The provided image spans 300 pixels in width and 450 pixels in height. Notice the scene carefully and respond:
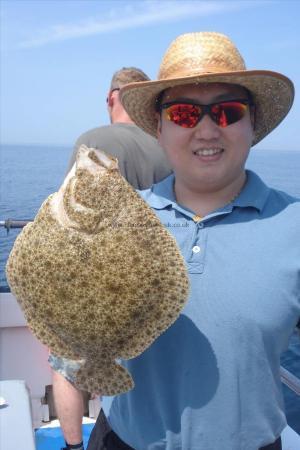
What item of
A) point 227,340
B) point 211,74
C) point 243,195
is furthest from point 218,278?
point 211,74

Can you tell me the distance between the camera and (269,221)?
6.77 ft

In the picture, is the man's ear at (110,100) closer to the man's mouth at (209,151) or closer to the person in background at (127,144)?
the person in background at (127,144)

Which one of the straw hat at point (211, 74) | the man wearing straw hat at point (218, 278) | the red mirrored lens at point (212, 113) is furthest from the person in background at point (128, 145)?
the red mirrored lens at point (212, 113)

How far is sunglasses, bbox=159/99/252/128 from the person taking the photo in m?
2.00

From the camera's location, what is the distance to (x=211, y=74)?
192cm

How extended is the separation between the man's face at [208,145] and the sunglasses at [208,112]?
2 centimetres

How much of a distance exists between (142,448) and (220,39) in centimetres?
178

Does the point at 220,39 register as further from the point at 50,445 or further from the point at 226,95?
the point at 50,445

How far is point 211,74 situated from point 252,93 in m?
0.34

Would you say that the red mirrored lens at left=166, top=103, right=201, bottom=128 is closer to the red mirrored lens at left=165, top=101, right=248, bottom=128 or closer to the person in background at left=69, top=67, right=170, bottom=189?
the red mirrored lens at left=165, top=101, right=248, bottom=128

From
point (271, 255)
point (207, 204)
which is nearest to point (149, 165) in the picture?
point (207, 204)

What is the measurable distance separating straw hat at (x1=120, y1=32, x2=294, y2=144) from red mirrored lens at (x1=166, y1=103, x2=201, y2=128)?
0.10m

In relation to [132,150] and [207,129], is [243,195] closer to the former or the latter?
[207,129]

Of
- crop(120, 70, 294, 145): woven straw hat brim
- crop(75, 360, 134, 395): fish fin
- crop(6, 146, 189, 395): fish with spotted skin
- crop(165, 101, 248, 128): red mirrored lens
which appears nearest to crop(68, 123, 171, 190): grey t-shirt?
crop(120, 70, 294, 145): woven straw hat brim
